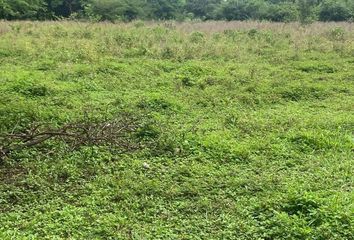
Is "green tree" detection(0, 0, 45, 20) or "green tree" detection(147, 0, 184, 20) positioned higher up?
"green tree" detection(0, 0, 45, 20)

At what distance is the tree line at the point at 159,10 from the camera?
69.0ft

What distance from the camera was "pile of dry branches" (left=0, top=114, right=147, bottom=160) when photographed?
4.90 meters

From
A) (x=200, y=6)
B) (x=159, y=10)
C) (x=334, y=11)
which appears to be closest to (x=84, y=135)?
(x=334, y=11)

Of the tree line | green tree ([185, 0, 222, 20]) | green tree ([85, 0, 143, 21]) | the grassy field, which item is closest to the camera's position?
the grassy field

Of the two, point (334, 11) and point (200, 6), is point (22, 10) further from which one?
point (200, 6)

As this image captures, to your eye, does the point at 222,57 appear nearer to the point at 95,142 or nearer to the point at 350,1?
the point at 95,142

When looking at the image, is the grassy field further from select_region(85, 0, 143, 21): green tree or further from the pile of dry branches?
select_region(85, 0, 143, 21): green tree

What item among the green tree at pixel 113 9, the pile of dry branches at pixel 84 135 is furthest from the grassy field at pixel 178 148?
the green tree at pixel 113 9

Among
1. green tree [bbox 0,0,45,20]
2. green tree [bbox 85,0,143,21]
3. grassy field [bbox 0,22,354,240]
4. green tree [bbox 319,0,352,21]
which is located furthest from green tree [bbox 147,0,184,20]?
grassy field [bbox 0,22,354,240]

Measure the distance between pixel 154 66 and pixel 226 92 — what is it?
2.05m

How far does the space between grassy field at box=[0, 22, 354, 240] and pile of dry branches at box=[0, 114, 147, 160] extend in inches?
2.6

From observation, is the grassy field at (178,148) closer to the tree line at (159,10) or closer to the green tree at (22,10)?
the green tree at (22,10)

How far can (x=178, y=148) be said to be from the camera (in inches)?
209

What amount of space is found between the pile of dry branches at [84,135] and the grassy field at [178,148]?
66mm
